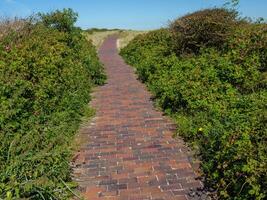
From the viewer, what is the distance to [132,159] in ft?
22.0

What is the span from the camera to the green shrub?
45.9ft

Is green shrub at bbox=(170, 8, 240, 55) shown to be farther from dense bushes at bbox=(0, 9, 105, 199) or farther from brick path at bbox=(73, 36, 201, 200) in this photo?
brick path at bbox=(73, 36, 201, 200)

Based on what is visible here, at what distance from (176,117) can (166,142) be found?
1654 mm

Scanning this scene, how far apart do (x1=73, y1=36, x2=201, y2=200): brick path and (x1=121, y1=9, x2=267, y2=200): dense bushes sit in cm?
41

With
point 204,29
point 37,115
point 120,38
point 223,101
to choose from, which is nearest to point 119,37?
point 120,38

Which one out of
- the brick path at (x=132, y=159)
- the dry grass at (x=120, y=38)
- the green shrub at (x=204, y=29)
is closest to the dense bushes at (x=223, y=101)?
the green shrub at (x=204, y=29)

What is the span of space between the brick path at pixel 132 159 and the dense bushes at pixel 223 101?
41cm

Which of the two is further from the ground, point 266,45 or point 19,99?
point 266,45

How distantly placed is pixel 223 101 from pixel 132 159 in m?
2.51

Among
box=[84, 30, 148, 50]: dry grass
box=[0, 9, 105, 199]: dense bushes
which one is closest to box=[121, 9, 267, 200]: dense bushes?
box=[0, 9, 105, 199]: dense bushes

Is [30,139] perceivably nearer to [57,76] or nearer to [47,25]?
[57,76]

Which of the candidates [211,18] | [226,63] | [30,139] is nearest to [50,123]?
[30,139]

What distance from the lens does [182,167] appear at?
6289 mm

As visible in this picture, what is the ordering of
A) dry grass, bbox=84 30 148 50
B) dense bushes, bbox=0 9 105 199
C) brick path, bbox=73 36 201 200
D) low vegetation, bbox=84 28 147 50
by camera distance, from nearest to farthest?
dense bushes, bbox=0 9 105 199 < brick path, bbox=73 36 201 200 < dry grass, bbox=84 30 148 50 < low vegetation, bbox=84 28 147 50
